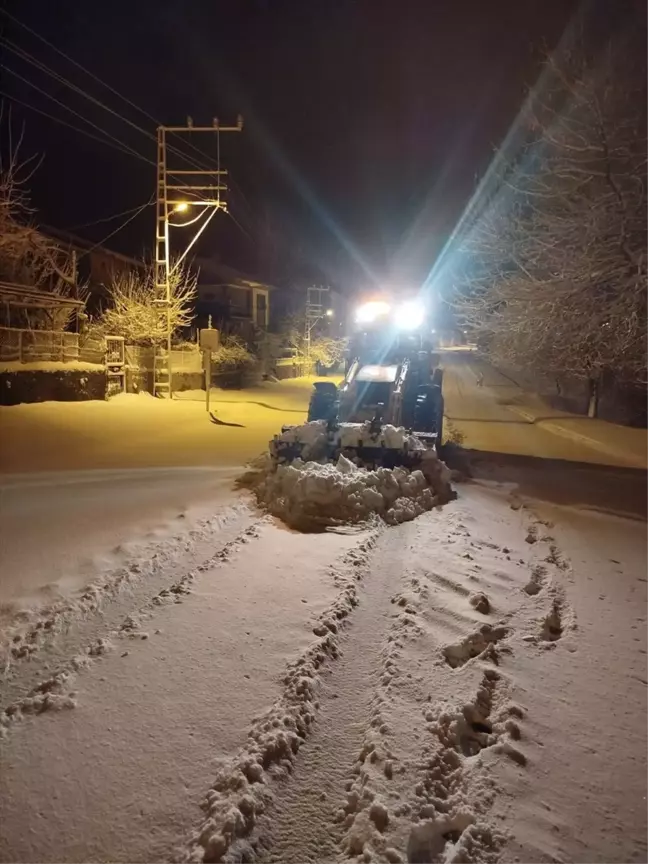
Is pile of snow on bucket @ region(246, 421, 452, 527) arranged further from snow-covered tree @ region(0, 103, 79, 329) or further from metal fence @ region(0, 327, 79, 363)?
snow-covered tree @ region(0, 103, 79, 329)

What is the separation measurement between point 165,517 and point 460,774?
181 inches

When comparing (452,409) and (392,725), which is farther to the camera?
(452,409)

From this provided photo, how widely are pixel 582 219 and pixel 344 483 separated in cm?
508

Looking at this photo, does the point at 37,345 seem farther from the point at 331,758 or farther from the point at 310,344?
the point at 310,344

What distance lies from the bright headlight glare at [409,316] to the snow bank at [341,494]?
20.2 ft

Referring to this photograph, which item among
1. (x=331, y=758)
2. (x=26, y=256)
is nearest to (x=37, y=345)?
(x=26, y=256)

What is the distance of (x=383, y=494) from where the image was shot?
7.20m

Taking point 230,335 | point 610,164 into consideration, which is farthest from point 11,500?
point 230,335

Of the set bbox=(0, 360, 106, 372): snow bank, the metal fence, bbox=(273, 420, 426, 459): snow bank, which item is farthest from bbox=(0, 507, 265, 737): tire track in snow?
the metal fence

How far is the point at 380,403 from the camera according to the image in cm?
1052

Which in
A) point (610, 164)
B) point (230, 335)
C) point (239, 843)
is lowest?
point (239, 843)

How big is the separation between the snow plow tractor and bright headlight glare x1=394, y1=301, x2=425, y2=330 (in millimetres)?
22

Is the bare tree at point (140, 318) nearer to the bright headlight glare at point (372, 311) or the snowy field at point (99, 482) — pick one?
the snowy field at point (99, 482)

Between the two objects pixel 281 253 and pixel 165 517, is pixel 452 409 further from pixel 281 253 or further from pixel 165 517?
pixel 281 253
